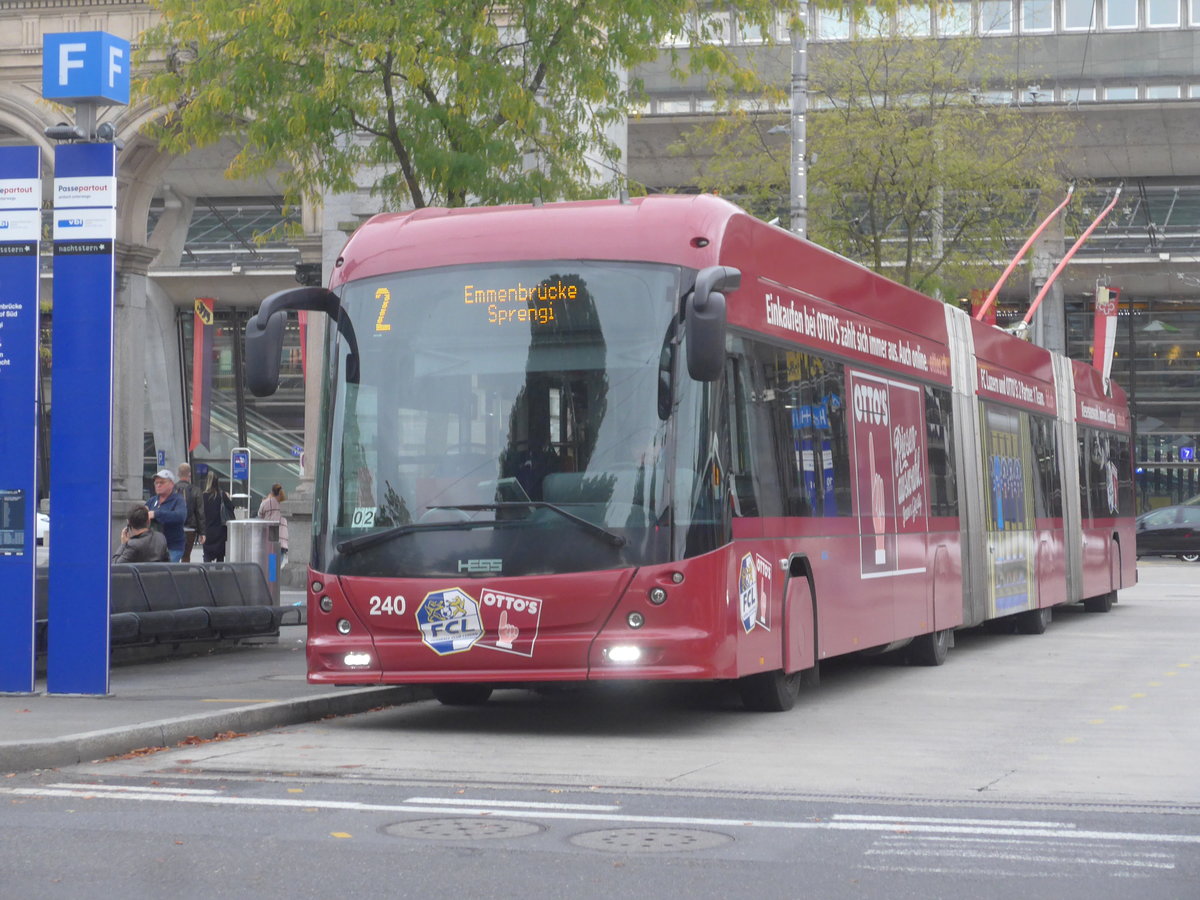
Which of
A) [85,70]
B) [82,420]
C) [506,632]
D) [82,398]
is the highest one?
[85,70]

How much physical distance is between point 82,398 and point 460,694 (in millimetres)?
3294

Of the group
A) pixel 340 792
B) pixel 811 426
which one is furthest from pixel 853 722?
pixel 340 792

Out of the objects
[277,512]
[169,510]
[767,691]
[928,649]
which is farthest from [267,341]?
[277,512]

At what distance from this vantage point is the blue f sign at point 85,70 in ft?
40.5

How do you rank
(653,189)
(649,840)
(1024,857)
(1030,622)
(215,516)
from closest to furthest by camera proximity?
(1024,857)
(649,840)
(1030,622)
(215,516)
(653,189)

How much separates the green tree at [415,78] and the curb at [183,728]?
489cm

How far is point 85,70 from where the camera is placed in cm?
1236

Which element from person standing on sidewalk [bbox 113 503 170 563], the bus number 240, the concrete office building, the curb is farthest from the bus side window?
the concrete office building

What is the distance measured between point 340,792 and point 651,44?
9.59 metres

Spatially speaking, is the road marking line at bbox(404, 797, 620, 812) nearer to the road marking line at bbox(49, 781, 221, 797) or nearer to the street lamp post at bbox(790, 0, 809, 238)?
the road marking line at bbox(49, 781, 221, 797)

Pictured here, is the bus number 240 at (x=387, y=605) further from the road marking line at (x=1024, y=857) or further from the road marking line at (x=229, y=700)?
the road marking line at (x=1024, y=857)

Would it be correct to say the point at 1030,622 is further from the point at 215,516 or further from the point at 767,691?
the point at 215,516

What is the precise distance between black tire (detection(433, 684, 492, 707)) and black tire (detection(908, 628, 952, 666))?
5024mm

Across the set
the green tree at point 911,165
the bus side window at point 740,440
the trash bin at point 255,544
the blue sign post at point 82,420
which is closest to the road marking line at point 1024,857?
the bus side window at point 740,440
